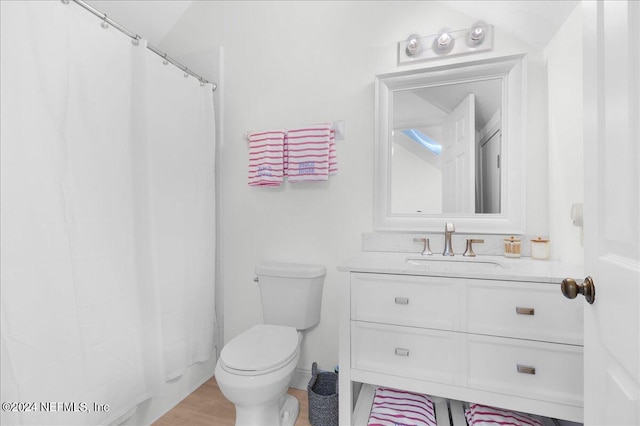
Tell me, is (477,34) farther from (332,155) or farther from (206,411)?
(206,411)

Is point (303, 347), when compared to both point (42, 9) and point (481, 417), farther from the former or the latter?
Answer: point (42, 9)

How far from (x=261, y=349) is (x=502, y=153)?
1.57 metres

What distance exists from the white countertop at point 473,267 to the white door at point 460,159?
0.31 metres

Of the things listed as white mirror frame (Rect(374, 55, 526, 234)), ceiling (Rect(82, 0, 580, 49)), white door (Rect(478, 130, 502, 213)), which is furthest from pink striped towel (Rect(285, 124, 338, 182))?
ceiling (Rect(82, 0, 580, 49))

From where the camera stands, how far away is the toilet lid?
4.56 feet

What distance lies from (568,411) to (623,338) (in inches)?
36.5

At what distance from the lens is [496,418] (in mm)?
1331

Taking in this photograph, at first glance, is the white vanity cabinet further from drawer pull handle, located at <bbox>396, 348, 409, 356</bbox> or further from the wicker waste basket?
the wicker waste basket

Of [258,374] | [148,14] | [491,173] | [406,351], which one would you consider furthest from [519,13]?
[148,14]

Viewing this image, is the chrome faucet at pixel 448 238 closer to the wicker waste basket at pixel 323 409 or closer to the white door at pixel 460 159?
the white door at pixel 460 159

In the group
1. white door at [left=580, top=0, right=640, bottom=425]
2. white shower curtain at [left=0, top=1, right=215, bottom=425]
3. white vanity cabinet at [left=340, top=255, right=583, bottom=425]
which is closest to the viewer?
white door at [left=580, top=0, right=640, bottom=425]

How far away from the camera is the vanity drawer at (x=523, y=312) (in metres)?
1.16

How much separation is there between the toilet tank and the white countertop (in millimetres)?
388

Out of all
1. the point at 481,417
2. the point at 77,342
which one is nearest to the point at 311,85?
the point at 77,342
